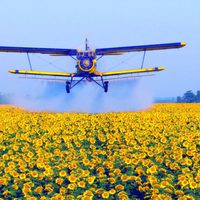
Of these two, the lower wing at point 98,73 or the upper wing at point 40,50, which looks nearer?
the lower wing at point 98,73

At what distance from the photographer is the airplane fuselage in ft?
123

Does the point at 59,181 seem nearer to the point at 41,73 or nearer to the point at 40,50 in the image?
the point at 41,73

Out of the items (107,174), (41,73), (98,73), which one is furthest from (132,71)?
(107,174)

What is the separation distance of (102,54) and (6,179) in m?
34.7

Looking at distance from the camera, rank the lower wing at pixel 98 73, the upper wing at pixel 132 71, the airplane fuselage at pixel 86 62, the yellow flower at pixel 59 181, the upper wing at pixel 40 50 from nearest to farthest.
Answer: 1. the yellow flower at pixel 59 181
2. the airplane fuselage at pixel 86 62
3. the lower wing at pixel 98 73
4. the upper wing at pixel 132 71
5. the upper wing at pixel 40 50

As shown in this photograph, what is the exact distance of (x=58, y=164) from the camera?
966cm

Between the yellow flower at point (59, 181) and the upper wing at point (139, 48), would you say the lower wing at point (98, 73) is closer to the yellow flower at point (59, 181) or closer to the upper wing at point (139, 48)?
the upper wing at point (139, 48)

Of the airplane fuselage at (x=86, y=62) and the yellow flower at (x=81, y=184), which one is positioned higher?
the airplane fuselage at (x=86, y=62)

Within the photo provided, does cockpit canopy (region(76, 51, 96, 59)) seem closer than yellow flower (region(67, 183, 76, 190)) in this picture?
No

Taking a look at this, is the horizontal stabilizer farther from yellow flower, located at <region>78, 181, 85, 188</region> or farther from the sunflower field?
yellow flower, located at <region>78, 181, 85, 188</region>

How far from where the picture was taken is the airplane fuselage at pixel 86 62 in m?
37.6

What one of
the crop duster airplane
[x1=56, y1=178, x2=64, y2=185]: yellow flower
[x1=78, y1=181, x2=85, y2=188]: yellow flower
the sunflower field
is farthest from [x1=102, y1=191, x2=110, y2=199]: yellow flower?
the crop duster airplane

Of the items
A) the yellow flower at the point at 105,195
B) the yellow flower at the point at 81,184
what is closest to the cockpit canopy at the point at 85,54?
the yellow flower at the point at 81,184

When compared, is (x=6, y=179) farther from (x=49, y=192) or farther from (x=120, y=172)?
(x=120, y=172)
